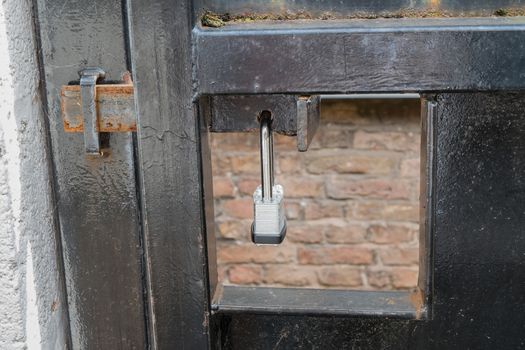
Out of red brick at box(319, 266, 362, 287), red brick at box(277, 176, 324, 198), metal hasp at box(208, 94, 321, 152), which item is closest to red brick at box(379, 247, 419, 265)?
red brick at box(319, 266, 362, 287)

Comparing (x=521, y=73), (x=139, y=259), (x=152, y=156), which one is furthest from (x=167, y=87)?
(x=521, y=73)

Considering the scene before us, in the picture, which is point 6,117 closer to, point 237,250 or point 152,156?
point 152,156

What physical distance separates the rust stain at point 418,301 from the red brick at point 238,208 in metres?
1.54

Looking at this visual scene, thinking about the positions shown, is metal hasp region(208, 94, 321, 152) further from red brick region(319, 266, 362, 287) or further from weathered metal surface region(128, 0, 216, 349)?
red brick region(319, 266, 362, 287)

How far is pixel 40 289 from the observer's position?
698 millimetres

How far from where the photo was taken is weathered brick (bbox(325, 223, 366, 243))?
2.29 metres

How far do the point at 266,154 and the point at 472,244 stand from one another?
0.81 ft

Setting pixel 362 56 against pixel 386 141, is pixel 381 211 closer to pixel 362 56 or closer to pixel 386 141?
pixel 386 141

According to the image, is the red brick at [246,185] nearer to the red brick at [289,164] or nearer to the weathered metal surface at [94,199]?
the red brick at [289,164]

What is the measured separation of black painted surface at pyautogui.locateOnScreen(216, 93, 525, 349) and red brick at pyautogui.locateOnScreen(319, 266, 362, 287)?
1.60 m

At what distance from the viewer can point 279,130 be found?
67 cm

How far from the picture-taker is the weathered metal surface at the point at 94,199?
0.67m

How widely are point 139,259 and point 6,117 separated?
8.4 inches

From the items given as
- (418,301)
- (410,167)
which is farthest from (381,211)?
(418,301)
